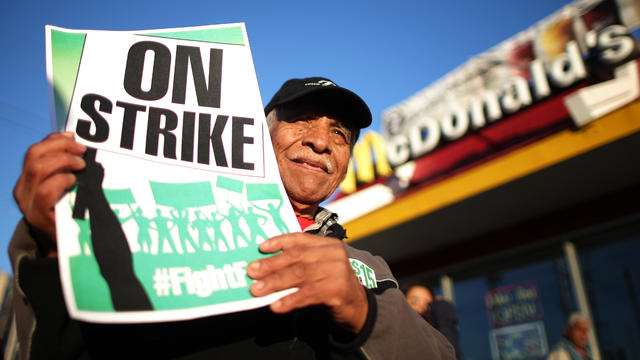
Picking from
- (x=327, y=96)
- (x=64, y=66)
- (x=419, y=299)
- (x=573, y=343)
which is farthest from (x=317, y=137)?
(x=573, y=343)

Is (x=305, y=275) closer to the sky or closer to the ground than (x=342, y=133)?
closer to the ground

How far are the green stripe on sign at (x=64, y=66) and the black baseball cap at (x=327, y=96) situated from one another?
66cm

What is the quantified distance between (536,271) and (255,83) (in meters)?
6.38

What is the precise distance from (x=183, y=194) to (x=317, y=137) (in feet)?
2.10

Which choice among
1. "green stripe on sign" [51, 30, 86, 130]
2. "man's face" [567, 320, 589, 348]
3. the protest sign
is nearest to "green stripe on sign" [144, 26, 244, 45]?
the protest sign

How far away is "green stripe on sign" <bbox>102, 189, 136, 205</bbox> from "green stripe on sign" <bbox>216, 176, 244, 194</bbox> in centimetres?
18

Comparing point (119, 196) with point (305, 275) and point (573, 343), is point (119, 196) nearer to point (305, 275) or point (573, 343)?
point (305, 275)

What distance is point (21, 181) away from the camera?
2.45 ft

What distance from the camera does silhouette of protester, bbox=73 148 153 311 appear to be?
0.69 m

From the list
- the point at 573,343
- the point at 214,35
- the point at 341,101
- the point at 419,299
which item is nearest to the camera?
the point at 214,35

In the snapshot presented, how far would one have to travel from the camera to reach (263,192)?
35.7 inches

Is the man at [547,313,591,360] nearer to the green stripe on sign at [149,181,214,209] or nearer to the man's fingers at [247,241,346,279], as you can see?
the man's fingers at [247,241,346,279]

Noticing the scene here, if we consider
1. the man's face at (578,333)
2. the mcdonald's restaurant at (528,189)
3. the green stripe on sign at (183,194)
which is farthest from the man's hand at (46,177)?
the man's face at (578,333)

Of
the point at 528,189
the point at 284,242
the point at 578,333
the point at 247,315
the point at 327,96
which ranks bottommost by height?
the point at 578,333
